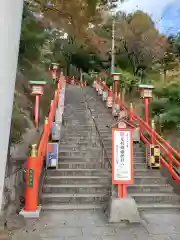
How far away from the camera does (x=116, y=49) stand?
92.3 ft

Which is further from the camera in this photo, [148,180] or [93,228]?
[148,180]

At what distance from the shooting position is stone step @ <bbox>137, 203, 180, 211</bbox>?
6.73m

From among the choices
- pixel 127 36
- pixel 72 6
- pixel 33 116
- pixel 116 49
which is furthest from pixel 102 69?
pixel 72 6

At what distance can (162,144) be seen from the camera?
10.2 m

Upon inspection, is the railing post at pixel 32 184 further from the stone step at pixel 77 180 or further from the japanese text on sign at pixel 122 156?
the japanese text on sign at pixel 122 156

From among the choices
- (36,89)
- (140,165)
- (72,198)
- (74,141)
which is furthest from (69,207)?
(36,89)

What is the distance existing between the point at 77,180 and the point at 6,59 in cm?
538

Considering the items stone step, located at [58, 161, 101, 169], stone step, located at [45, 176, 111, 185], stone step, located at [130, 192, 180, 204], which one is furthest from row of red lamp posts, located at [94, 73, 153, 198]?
stone step, located at [58, 161, 101, 169]

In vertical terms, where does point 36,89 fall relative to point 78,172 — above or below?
above

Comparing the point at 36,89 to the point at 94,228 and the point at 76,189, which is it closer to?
the point at 76,189

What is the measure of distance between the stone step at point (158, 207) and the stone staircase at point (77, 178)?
0.98 metres

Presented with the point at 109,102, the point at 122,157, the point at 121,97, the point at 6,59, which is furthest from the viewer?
the point at 109,102

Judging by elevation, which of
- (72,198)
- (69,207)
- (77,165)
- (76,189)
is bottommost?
(69,207)

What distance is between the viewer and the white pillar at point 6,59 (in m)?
2.82
